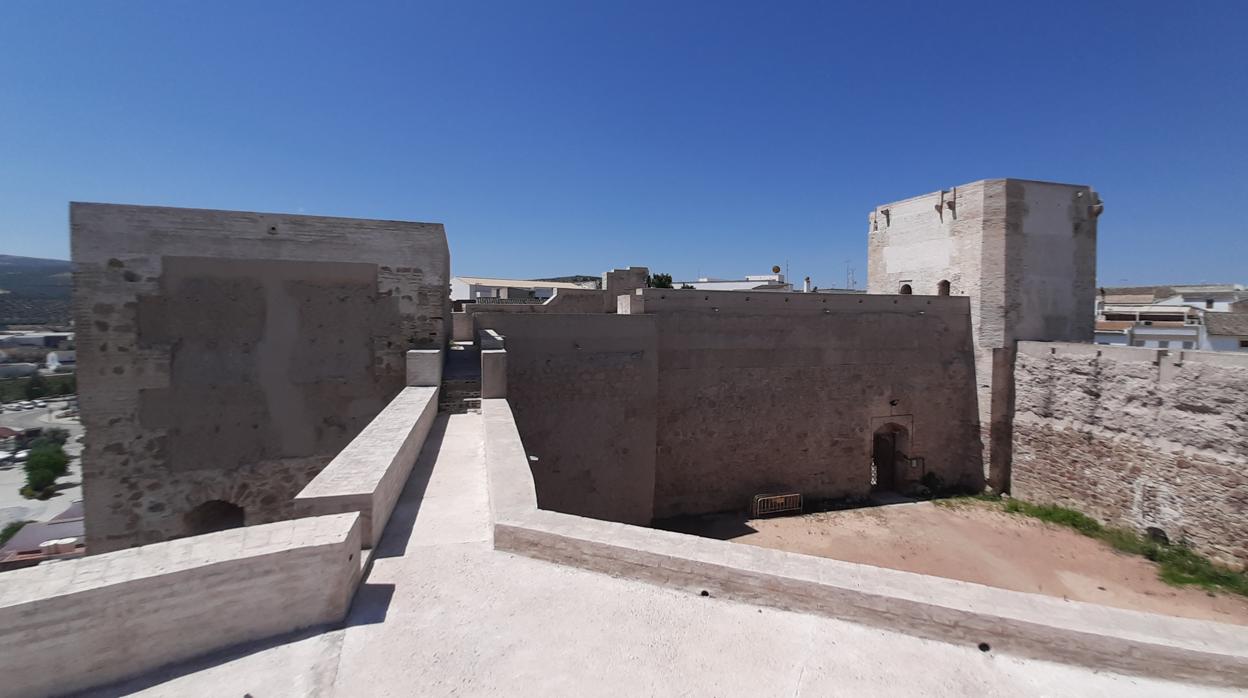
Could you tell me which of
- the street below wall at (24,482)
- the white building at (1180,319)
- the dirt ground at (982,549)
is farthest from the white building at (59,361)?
the white building at (1180,319)

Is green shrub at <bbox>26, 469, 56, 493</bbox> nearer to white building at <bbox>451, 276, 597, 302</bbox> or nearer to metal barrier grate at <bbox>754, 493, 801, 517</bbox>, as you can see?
white building at <bbox>451, 276, 597, 302</bbox>

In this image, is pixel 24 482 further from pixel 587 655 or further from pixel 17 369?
pixel 587 655

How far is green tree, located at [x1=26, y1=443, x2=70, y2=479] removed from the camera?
32156 mm

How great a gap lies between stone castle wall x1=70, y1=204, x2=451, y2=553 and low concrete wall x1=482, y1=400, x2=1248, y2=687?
17.5ft

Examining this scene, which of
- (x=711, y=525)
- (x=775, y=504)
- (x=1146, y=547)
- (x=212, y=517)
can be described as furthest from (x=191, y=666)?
(x=1146, y=547)

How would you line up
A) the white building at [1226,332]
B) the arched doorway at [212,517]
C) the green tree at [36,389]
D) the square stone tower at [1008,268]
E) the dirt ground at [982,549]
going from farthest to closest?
the green tree at [36,389], the white building at [1226,332], the square stone tower at [1008,268], the dirt ground at [982,549], the arched doorway at [212,517]

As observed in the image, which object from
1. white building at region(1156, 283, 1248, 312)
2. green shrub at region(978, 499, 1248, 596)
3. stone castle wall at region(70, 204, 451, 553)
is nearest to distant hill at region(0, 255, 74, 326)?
stone castle wall at region(70, 204, 451, 553)

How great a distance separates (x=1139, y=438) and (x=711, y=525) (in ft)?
26.9

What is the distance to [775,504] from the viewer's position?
10562mm

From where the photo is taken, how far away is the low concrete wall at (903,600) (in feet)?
7.52

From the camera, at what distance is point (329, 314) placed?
24.0 ft

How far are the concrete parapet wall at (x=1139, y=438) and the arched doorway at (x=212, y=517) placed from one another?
15.1m

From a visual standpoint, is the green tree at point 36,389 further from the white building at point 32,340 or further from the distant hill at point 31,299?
the distant hill at point 31,299

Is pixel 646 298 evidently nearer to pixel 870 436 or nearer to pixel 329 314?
pixel 329 314
